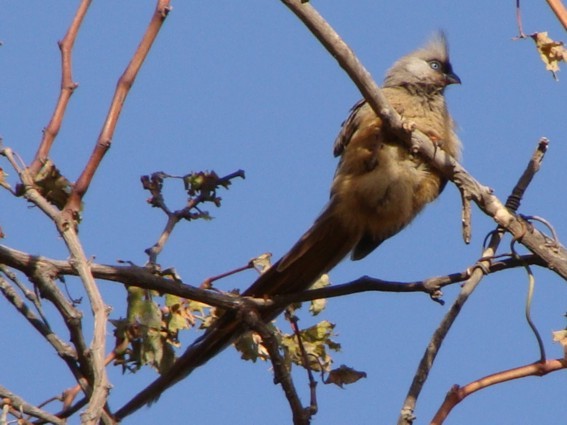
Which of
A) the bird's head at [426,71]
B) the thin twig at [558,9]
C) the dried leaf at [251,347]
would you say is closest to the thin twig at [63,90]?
the dried leaf at [251,347]

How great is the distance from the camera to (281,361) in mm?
3396

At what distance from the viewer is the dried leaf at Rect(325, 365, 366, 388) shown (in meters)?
3.47

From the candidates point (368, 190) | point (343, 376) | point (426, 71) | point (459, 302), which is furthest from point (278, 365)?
point (426, 71)

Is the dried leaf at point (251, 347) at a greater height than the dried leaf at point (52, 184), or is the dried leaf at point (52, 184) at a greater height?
the dried leaf at point (52, 184)

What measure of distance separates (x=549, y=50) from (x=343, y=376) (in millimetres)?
1402

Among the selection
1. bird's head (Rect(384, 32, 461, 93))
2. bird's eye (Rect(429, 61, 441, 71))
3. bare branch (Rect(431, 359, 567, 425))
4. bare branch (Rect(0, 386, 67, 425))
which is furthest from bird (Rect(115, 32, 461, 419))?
bare branch (Rect(0, 386, 67, 425))

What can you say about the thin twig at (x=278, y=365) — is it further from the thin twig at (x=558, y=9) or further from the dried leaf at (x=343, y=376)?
the thin twig at (x=558, y=9)

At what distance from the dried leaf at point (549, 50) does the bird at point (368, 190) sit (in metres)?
1.60

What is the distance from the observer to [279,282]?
14.3ft

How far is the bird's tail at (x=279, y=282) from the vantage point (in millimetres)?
3678

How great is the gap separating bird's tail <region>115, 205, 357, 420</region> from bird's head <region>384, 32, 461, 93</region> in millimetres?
1032

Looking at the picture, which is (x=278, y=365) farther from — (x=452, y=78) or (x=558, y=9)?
(x=452, y=78)

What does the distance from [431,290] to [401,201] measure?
1.58 metres

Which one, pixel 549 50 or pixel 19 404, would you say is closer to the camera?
pixel 19 404
